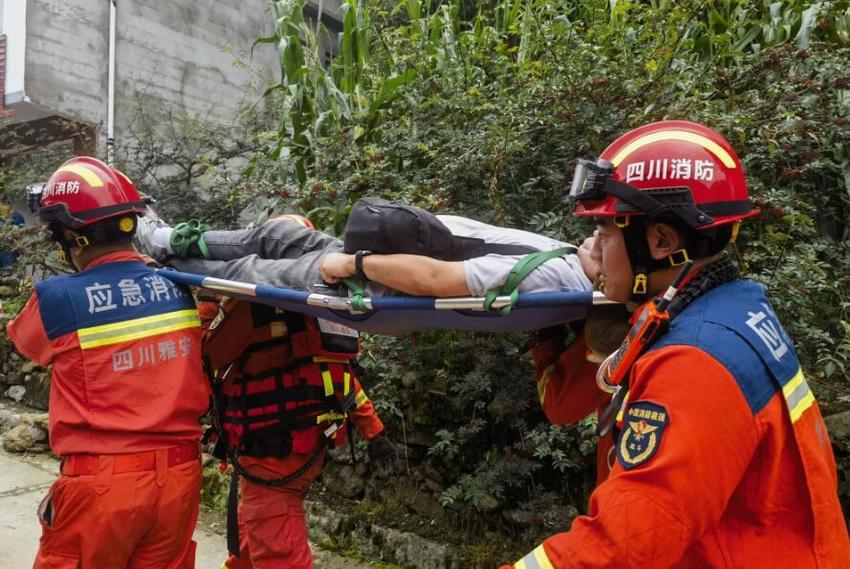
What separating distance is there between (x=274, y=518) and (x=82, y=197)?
4.61 feet

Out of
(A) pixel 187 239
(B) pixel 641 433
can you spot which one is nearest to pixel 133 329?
(A) pixel 187 239

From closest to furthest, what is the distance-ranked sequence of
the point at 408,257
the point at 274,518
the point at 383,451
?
the point at 408,257 → the point at 274,518 → the point at 383,451

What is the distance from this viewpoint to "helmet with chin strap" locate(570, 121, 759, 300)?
1.31 m

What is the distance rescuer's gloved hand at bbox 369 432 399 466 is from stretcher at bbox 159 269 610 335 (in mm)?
1742

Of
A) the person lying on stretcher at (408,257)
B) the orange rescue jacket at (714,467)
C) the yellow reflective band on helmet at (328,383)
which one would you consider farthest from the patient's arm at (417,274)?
the yellow reflective band on helmet at (328,383)

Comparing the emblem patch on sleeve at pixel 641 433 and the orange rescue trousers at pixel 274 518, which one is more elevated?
the emblem patch on sleeve at pixel 641 433

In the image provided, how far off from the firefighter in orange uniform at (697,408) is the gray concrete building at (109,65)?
589 centimetres

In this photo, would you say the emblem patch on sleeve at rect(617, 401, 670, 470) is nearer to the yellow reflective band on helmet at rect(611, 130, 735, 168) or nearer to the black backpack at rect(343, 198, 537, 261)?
the yellow reflective band on helmet at rect(611, 130, 735, 168)

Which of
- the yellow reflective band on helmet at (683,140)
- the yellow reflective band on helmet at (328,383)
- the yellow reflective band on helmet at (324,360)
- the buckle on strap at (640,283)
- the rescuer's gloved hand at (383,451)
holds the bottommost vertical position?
the rescuer's gloved hand at (383,451)

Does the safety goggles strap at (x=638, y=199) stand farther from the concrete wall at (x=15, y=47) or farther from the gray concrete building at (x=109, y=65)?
the concrete wall at (x=15, y=47)

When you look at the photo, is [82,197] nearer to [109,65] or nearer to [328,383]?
[328,383]

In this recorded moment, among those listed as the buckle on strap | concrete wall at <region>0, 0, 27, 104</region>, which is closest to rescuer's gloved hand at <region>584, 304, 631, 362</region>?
the buckle on strap

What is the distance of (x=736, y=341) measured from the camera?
1195mm

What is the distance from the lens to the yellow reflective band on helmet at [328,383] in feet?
8.94
